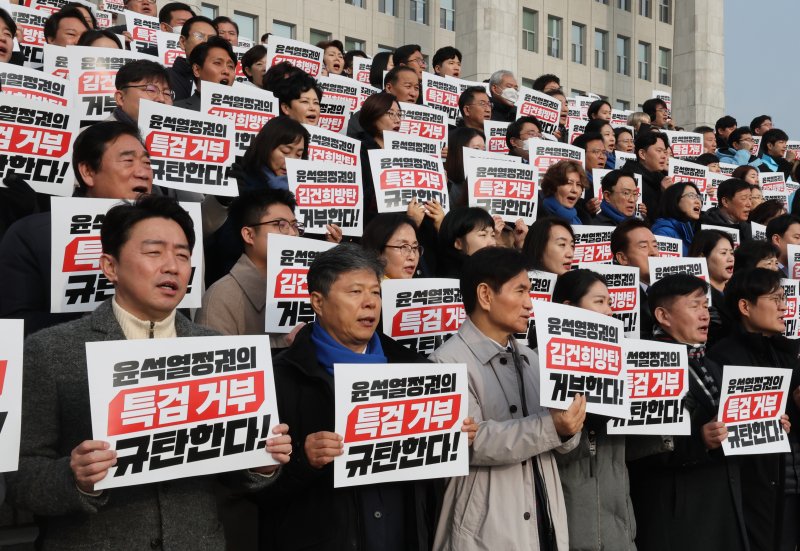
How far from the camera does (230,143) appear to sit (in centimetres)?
668

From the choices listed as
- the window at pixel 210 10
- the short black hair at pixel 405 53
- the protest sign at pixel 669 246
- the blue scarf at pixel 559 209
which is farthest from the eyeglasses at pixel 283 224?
the window at pixel 210 10

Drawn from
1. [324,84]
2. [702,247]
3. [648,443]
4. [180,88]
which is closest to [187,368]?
[648,443]

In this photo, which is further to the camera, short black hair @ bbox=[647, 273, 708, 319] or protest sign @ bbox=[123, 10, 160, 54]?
protest sign @ bbox=[123, 10, 160, 54]

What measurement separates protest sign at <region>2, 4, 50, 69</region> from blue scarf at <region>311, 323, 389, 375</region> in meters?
8.19

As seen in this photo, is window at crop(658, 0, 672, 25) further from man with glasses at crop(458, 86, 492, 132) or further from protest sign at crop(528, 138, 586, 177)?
protest sign at crop(528, 138, 586, 177)

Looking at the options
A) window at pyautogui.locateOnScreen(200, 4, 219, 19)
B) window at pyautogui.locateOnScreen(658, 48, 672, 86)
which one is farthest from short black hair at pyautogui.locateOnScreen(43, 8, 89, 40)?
window at pyautogui.locateOnScreen(658, 48, 672, 86)

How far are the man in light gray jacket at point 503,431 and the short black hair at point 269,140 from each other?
2.67 m

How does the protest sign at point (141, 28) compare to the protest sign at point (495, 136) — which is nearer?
the protest sign at point (495, 136)

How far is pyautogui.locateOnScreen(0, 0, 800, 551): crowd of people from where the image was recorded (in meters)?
3.56

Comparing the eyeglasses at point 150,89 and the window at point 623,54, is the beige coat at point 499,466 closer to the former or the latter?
the eyeglasses at point 150,89

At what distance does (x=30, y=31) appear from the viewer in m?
Result: 11.5

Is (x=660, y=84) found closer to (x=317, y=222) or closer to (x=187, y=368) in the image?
(x=317, y=222)

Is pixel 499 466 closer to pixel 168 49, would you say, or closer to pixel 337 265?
pixel 337 265

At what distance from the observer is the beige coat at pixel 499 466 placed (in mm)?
4336
